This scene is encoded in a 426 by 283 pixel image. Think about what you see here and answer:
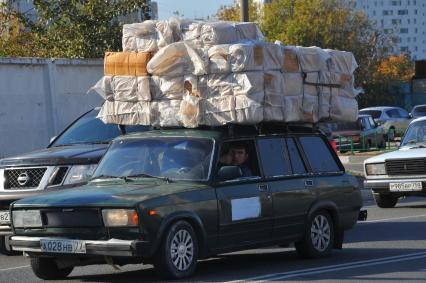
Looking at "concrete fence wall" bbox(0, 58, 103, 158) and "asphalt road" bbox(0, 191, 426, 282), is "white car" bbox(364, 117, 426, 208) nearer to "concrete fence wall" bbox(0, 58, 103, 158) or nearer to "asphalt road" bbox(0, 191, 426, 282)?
"asphalt road" bbox(0, 191, 426, 282)

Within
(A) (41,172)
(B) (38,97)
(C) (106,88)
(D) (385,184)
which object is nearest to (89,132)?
(A) (41,172)

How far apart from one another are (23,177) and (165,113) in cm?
257

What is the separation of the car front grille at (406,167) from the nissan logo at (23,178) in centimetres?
830

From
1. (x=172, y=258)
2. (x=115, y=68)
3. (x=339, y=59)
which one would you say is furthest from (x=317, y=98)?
(x=172, y=258)

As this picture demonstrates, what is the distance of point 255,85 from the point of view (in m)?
10.8

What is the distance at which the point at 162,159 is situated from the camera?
1050 cm

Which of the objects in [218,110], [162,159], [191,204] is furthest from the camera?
[218,110]

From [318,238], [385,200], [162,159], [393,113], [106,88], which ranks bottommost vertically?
[393,113]

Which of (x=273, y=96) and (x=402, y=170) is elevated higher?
(x=273, y=96)

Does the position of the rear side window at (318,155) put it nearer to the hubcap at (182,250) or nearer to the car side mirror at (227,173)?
the car side mirror at (227,173)

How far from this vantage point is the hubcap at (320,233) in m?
11.7

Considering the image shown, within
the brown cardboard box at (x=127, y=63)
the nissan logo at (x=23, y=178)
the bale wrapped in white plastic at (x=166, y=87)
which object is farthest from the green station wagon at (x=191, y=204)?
the nissan logo at (x=23, y=178)

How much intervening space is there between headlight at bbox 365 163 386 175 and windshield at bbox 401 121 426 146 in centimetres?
82

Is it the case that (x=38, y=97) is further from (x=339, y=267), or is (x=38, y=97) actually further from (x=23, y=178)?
(x=339, y=267)
